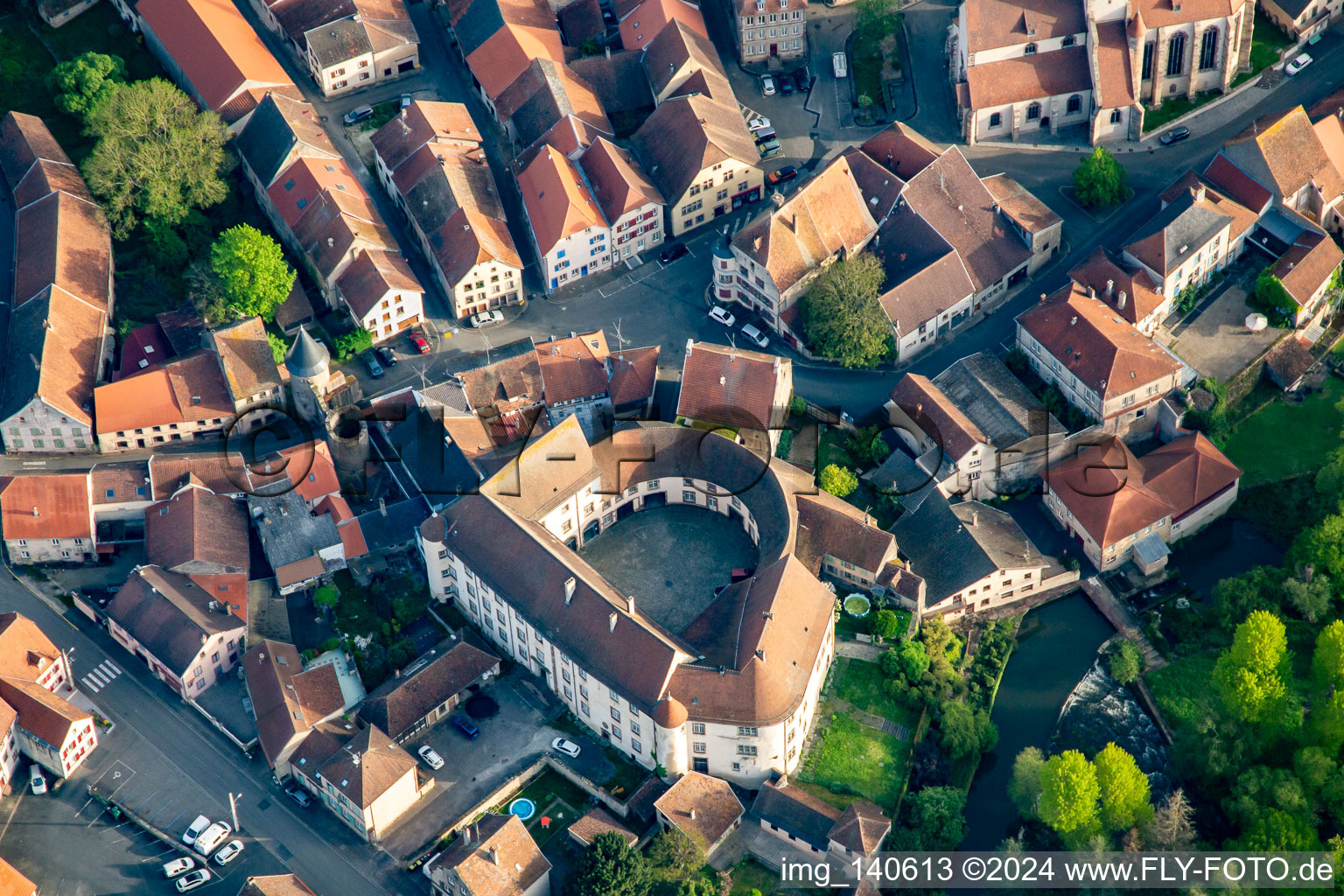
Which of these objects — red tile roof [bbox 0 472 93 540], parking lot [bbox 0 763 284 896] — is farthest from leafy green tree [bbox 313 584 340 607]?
red tile roof [bbox 0 472 93 540]

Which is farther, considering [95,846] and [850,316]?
[850,316]

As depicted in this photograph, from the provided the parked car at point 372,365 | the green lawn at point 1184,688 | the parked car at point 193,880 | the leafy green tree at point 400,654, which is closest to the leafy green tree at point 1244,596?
the green lawn at point 1184,688

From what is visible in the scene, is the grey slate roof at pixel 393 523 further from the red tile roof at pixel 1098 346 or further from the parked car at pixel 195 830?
the red tile roof at pixel 1098 346

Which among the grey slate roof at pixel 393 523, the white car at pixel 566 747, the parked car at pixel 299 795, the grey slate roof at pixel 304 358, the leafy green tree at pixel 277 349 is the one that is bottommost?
the white car at pixel 566 747

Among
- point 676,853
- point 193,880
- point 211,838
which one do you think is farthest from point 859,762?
point 193,880

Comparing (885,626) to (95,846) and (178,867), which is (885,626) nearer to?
(178,867)

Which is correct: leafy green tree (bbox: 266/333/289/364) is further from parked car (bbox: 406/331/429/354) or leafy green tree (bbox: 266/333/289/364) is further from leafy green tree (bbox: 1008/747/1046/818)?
leafy green tree (bbox: 1008/747/1046/818)
